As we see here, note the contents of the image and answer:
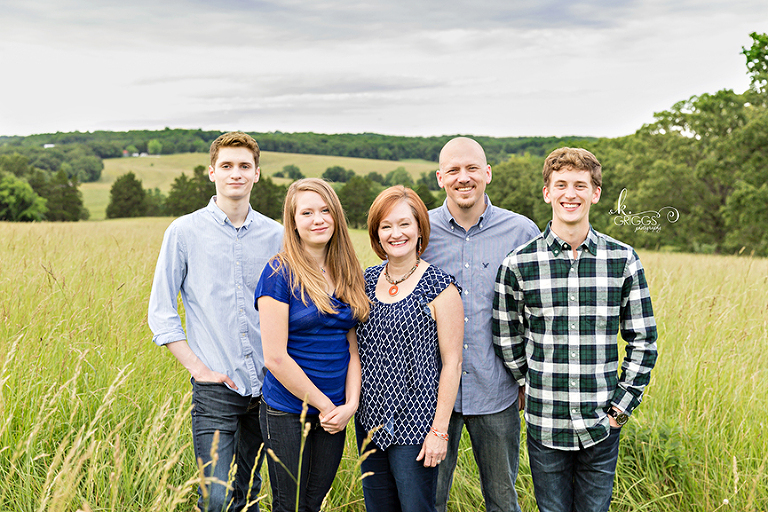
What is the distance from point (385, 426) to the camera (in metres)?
2.35

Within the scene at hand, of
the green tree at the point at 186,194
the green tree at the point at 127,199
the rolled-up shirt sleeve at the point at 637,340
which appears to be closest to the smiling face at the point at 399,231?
the rolled-up shirt sleeve at the point at 637,340

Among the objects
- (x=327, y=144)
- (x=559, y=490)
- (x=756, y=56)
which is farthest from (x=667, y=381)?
(x=327, y=144)

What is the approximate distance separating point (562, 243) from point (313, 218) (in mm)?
1230

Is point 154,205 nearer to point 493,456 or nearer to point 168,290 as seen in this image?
point 168,290

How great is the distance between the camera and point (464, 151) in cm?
271

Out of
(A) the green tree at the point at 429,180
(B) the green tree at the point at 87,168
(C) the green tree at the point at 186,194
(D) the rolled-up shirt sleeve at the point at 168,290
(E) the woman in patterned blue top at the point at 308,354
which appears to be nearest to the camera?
(E) the woman in patterned blue top at the point at 308,354

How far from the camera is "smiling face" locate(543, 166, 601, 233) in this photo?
7.96 ft

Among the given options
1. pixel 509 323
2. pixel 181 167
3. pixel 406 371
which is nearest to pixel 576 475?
→ pixel 509 323

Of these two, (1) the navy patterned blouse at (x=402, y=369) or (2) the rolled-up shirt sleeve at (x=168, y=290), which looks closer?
(1) the navy patterned blouse at (x=402, y=369)

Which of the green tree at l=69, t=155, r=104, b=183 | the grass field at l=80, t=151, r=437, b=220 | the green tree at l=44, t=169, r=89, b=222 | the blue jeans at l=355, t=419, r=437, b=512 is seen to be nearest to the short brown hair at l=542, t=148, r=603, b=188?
the blue jeans at l=355, t=419, r=437, b=512

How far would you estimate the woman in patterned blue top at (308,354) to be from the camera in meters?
2.31

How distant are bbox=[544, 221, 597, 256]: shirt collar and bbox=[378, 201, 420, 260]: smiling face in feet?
2.21

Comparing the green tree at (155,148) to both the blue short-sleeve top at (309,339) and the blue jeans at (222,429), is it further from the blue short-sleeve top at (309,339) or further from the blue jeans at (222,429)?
the blue short-sleeve top at (309,339)

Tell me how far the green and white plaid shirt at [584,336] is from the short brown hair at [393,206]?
0.57 metres
